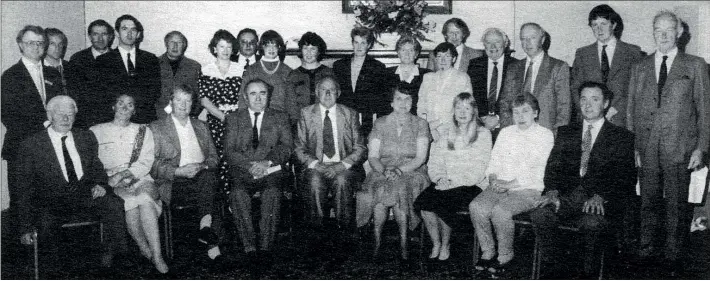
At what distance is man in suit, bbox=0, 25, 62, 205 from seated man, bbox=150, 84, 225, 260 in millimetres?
797

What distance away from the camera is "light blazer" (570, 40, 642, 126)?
4680 mm

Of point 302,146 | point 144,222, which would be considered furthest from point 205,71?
point 144,222

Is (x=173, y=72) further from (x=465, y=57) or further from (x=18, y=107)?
(x=465, y=57)

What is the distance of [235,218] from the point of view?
432 cm

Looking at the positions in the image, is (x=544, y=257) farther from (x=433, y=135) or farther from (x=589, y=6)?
(x=589, y=6)

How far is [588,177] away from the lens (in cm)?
387

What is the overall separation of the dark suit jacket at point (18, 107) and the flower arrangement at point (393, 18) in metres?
2.90

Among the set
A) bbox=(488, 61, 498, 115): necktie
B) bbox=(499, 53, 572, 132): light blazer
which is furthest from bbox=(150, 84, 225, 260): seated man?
bbox=(499, 53, 572, 132): light blazer

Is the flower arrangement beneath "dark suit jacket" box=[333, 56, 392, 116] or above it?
above

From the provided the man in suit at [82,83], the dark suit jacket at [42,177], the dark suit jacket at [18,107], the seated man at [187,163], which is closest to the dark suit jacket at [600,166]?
the seated man at [187,163]

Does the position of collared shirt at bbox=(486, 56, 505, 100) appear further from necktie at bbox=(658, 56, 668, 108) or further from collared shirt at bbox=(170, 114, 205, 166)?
collared shirt at bbox=(170, 114, 205, 166)

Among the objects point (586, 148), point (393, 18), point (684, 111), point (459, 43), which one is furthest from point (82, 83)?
point (684, 111)

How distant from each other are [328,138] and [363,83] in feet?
1.90

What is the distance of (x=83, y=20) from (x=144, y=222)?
3184 mm
